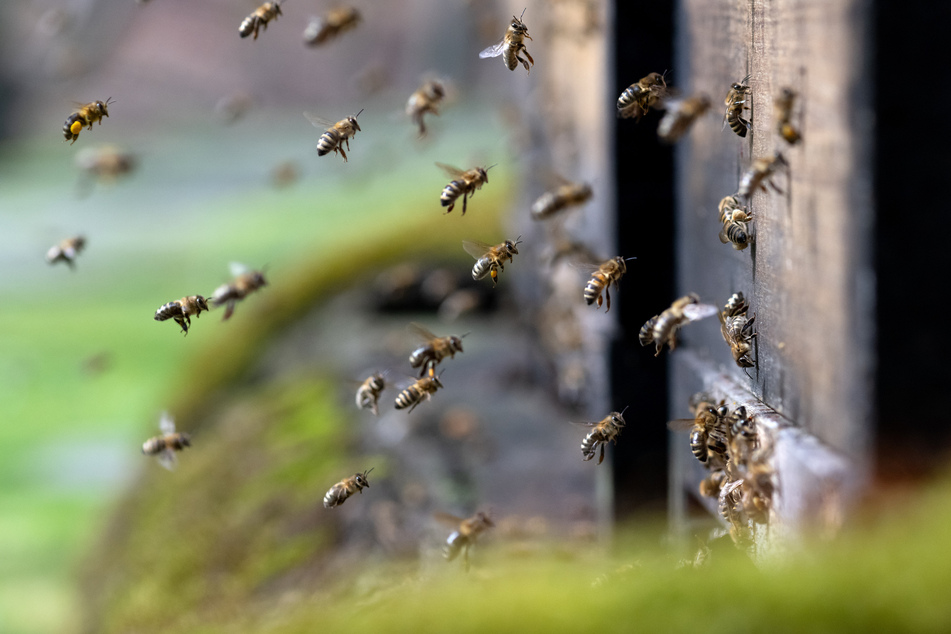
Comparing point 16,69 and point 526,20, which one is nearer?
point 526,20

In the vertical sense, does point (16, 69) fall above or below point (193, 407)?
above

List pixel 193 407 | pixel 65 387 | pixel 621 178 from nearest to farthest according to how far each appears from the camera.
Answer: pixel 621 178 → pixel 193 407 → pixel 65 387

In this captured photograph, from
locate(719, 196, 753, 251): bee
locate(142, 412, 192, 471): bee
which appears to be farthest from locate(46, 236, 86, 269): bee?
locate(719, 196, 753, 251): bee

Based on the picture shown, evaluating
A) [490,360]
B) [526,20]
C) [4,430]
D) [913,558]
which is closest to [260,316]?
[490,360]

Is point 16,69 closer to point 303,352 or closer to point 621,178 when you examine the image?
point 303,352

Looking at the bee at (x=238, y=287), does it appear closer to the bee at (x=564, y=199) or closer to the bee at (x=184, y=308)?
the bee at (x=184, y=308)

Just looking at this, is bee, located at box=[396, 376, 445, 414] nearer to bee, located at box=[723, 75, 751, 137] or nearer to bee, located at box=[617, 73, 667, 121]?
bee, located at box=[617, 73, 667, 121]
